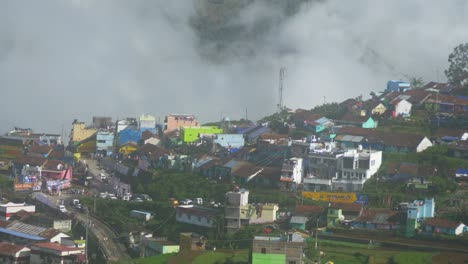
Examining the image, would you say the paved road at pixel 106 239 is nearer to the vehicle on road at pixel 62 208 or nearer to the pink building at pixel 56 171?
the vehicle on road at pixel 62 208

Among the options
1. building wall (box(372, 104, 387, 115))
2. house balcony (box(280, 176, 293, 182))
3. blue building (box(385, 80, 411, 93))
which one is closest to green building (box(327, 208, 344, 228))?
house balcony (box(280, 176, 293, 182))

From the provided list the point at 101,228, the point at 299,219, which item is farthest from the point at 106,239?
the point at 299,219

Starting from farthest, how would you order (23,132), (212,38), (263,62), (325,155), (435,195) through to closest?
(212,38) → (263,62) → (23,132) → (325,155) → (435,195)

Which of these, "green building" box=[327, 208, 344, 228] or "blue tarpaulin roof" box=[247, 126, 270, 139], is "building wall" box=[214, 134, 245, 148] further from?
"green building" box=[327, 208, 344, 228]

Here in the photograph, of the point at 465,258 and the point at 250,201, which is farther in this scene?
the point at 250,201

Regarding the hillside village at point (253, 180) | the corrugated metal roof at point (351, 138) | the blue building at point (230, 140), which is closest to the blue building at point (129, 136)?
the hillside village at point (253, 180)

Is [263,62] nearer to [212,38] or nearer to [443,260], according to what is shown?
[212,38]

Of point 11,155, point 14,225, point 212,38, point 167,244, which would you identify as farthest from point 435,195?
point 212,38
